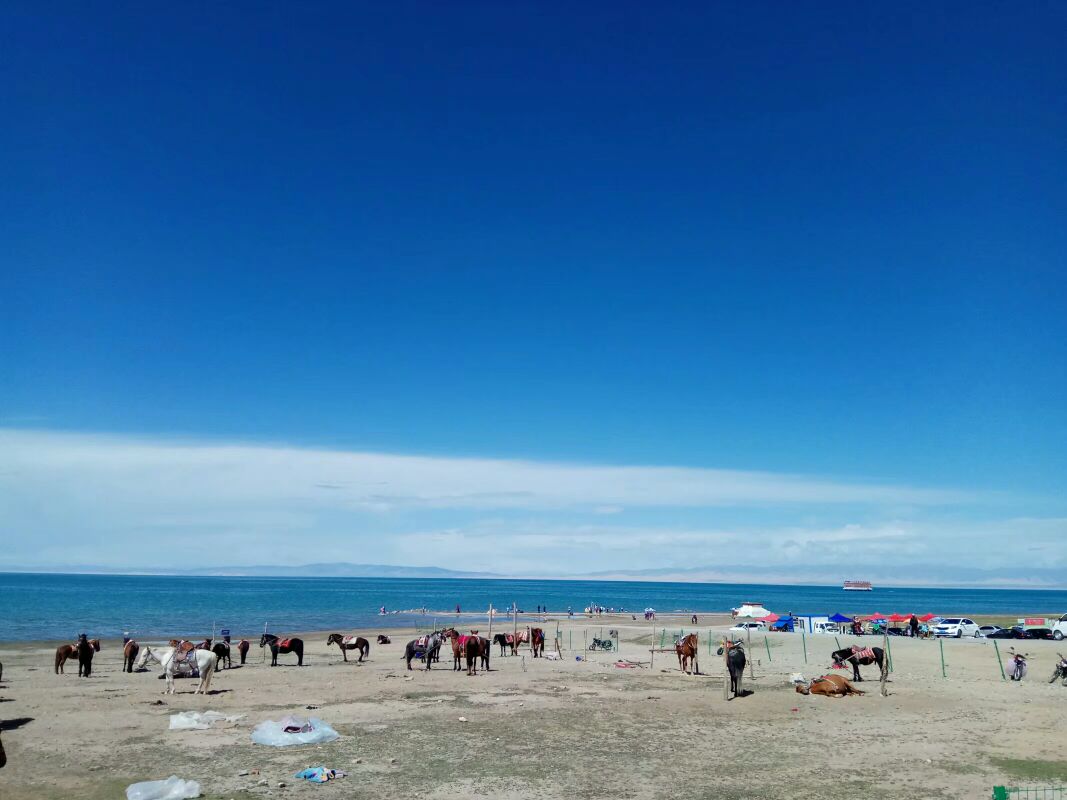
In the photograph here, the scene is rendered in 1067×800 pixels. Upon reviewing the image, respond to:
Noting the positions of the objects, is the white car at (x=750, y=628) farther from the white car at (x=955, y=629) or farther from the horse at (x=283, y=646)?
the horse at (x=283, y=646)

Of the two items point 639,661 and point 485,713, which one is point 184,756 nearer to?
point 485,713

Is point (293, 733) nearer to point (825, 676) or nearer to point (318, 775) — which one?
point (318, 775)

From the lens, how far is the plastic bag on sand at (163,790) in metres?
13.0

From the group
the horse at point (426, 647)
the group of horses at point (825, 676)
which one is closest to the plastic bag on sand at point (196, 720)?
the horse at point (426, 647)

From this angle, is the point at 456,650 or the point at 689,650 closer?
the point at 689,650

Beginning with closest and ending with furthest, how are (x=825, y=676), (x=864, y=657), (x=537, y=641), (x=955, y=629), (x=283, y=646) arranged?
1. (x=825, y=676)
2. (x=864, y=657)
3. (x=283, y=646)
4. (x=537, y=641)
5. (x=955, y=629)

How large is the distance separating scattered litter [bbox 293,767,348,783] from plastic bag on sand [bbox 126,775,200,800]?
2.08 m

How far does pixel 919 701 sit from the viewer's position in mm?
25156

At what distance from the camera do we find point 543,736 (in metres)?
19.3

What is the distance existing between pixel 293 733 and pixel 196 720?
11.5 feet

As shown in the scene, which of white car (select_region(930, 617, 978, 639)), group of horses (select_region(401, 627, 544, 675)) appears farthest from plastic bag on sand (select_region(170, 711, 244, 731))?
white car (select_region(930, 617, 978, 639))

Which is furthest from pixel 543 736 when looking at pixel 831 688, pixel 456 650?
pixel 456 650

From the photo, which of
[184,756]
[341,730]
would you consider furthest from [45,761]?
[341,730]

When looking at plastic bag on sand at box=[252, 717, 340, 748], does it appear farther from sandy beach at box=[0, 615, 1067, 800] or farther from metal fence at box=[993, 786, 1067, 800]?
metal fence at box=[993, 786, 1067, 800]
